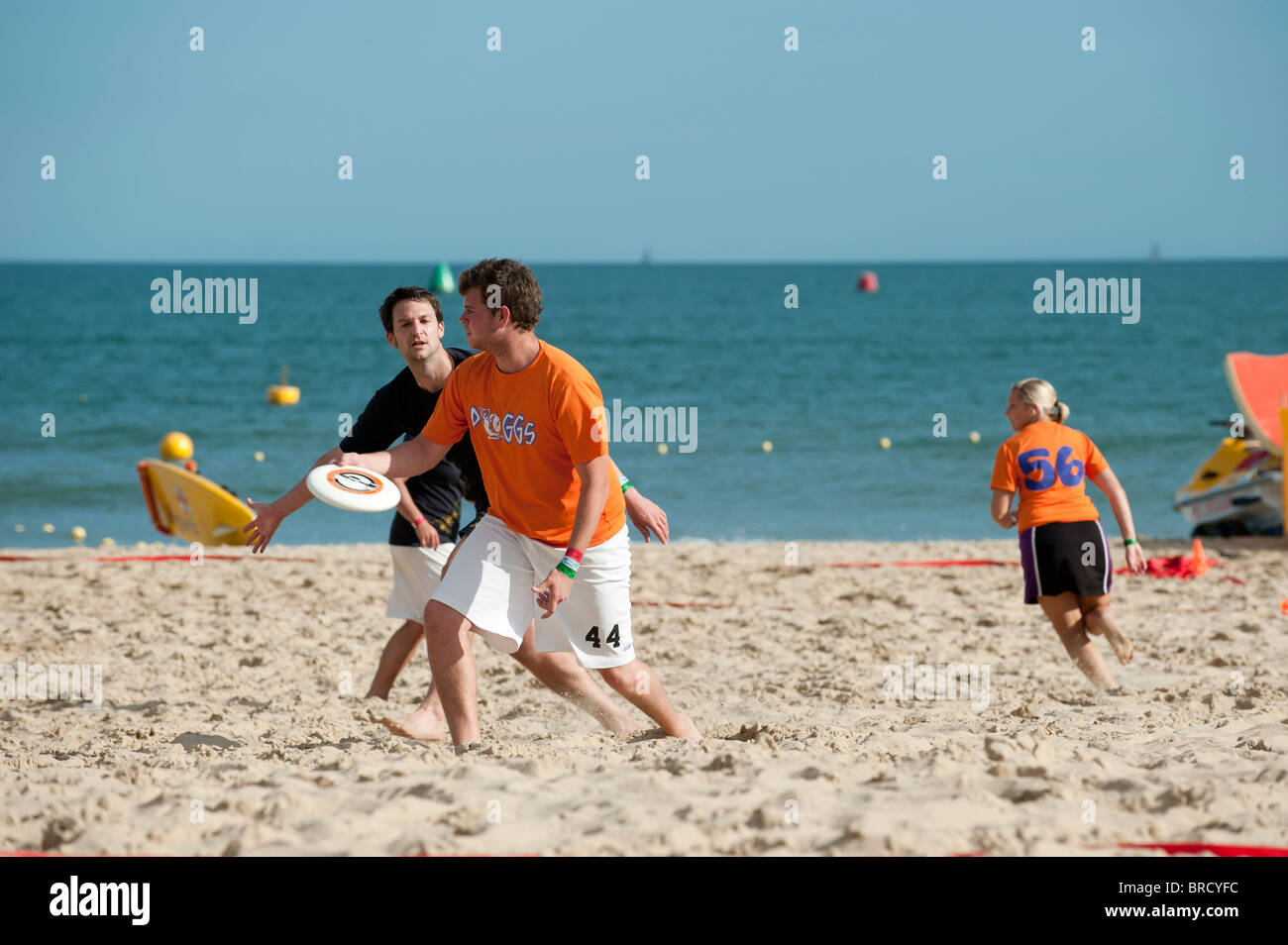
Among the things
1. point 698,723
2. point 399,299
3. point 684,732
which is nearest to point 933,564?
point 698,723

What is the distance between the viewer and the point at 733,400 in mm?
23000

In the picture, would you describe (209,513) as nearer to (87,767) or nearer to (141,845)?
(87,767)

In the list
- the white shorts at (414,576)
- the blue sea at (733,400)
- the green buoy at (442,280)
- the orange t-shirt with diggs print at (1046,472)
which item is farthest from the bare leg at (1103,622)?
the green buoy at (442,280)

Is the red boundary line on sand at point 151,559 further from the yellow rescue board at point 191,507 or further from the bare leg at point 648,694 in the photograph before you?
the bare leg at point 648,694

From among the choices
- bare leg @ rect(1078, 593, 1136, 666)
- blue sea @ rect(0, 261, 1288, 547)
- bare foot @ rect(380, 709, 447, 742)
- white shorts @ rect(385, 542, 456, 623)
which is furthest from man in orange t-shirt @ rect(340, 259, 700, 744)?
blue sea @ rect(0, 261, 1288, 547)

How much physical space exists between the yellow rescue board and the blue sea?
1.65m

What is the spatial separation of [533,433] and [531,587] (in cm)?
53

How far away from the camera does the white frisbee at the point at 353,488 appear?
3.61m

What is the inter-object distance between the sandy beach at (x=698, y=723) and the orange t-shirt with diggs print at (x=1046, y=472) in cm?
80

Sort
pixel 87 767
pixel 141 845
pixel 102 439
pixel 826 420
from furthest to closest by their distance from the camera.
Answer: pixel 826 420 → pixel 102 439 → pixel 87 767 → pixel 141 845

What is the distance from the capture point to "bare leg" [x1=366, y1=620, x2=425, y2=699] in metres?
4.96
